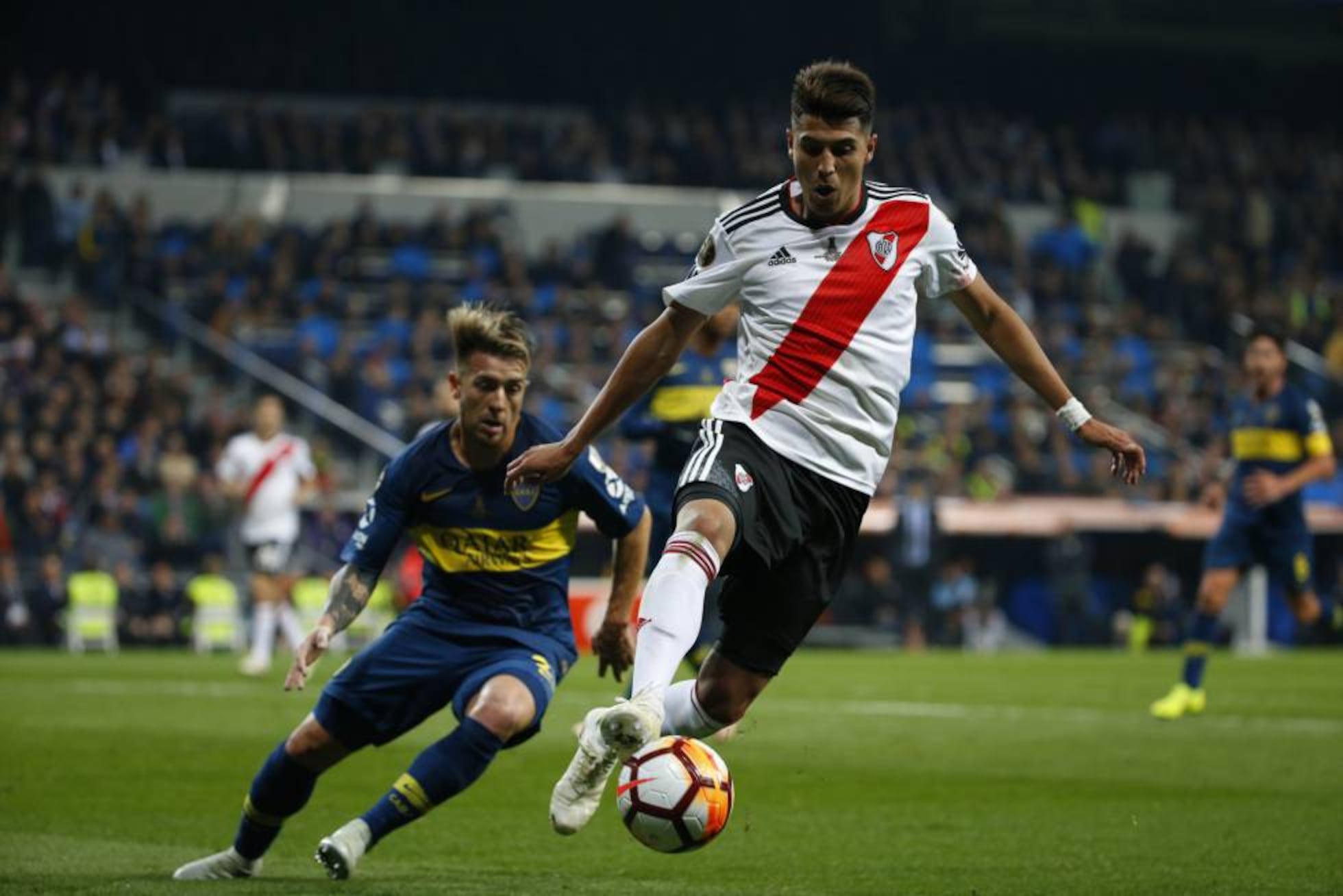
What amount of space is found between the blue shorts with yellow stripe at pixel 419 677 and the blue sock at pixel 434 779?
163mm

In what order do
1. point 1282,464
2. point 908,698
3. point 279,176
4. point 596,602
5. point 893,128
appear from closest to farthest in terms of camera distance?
point 1282,464
point 908,698
point 596,602
point 279,176
point 893,128

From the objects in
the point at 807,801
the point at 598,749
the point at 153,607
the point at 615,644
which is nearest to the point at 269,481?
the point at 153,607

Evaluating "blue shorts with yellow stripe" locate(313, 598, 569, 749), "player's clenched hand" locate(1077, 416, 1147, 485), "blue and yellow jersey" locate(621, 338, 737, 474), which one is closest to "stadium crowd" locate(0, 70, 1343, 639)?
"blue and yellow jersey" locate(621, 338, 737, 474)

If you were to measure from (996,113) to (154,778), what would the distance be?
1320 inches

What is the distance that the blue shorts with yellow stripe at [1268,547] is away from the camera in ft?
46.4

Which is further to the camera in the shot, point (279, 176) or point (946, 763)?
point (279, 176)

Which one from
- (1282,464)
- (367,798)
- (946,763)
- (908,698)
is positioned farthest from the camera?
(908,698)

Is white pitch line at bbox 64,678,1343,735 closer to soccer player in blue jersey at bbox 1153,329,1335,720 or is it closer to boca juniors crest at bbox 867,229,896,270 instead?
soccer player in blue jersey at bbox 1153,329,1335,720

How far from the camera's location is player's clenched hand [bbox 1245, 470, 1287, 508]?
13773 mm

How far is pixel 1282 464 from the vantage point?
1448 cm

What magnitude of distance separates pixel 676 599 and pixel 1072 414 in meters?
1.66

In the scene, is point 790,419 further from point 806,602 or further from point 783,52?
point 783,52

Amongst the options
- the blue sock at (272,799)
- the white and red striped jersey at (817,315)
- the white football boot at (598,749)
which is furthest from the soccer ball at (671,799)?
the blue sock at (272,799)

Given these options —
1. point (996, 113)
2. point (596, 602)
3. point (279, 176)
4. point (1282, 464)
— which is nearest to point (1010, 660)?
point (596, 602)
